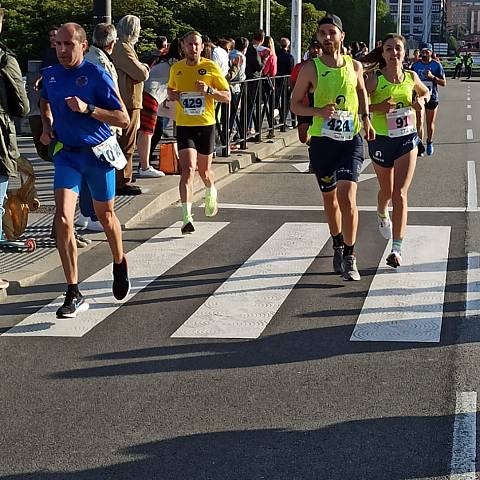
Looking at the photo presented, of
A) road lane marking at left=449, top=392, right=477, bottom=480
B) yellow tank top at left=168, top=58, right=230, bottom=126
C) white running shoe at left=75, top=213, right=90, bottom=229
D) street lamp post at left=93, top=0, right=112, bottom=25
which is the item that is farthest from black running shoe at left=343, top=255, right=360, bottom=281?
street lamp post at left=93, top=0, right=112, bottom=25

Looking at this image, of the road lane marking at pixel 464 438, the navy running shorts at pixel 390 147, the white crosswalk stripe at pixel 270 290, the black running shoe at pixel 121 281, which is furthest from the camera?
the navy running shorts at pixel 390 147

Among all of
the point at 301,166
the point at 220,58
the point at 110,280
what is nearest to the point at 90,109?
the point at 110,280

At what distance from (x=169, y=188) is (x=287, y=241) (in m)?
2.94

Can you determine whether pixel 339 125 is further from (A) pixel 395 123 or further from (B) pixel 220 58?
(B) pixel 220 58

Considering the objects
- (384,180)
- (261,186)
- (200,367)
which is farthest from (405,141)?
(261,186)

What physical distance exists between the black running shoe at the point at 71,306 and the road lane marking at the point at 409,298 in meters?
1.89

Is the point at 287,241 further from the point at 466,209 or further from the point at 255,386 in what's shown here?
the point at 255,386

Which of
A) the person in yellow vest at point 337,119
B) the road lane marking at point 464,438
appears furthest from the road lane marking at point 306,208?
the road lane marking at point 464,438

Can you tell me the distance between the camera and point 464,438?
16.2 feet

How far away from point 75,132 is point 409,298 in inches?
103

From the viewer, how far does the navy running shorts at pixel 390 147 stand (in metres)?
8.89

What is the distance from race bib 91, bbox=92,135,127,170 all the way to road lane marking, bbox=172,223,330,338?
1154 millimetres

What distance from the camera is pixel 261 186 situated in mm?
14344

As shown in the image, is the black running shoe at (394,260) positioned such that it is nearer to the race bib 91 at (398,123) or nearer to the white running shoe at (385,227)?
the white running shoe at (385,227)
